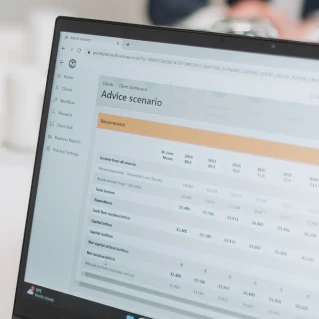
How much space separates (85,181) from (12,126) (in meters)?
0.65

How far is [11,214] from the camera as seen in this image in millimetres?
963

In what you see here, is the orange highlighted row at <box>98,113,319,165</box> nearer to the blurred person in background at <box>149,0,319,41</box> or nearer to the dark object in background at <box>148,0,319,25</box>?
the blurred person in background at <box>149,0,319,41</box>

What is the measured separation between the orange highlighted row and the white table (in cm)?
28

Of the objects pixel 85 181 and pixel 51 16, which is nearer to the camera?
pixel 85 181

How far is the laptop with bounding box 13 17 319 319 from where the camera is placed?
1.78ft

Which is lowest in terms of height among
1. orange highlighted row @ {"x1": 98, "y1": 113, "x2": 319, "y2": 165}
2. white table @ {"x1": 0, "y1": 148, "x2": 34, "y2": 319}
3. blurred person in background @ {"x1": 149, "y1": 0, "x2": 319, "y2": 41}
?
white table @ {"x1": 0, "y1": 148, "x2": 34, "y2": 319}

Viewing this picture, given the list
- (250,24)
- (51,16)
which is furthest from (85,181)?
(51,16)

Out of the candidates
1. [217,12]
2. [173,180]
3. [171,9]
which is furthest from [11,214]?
[171,9]

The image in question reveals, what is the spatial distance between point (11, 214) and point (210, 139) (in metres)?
0.49

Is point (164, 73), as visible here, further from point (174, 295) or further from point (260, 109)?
point (174, 295)

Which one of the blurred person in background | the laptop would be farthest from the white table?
the blurred person in background

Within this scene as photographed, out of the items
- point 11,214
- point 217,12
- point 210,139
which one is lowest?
point 11,214

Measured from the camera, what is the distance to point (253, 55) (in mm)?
556

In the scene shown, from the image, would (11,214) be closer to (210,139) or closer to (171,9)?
(210,139)
